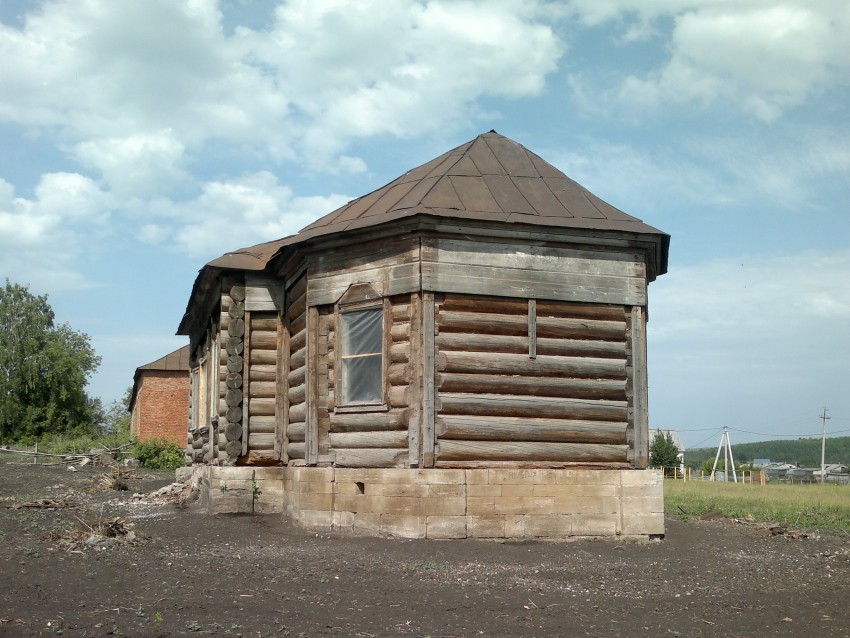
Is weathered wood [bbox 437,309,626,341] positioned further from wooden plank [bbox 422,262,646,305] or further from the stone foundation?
the stone foundation

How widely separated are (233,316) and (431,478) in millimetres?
5037

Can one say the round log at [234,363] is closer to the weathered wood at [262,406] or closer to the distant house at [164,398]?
the weathered wood at [262,406]

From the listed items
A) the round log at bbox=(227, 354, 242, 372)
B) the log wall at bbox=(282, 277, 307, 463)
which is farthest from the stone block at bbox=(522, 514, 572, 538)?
the round log at bbox=(227, 354, 242, 372)

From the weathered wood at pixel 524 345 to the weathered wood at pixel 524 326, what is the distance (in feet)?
0.23

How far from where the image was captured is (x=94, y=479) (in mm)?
24312

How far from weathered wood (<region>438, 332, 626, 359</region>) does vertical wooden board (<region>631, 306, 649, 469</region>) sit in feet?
0.67

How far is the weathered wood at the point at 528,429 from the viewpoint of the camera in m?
11.7

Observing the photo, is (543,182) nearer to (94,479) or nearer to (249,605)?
(249,605)

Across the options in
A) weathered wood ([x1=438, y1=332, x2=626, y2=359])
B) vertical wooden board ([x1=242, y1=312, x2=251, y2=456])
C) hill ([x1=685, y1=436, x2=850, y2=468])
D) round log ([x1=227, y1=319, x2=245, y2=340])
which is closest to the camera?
weathered wood ([x1=438, y1=332, x2=626, y2=359])

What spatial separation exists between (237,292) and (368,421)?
13.1 feet

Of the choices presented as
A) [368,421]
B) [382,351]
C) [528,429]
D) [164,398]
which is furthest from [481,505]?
[164,398]

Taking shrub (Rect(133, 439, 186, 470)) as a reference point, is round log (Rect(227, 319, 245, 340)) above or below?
above

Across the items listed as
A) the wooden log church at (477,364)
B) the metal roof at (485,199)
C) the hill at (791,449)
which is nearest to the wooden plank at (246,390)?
the metal roof at (485,199)

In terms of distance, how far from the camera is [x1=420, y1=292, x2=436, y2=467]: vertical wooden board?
1155cm
